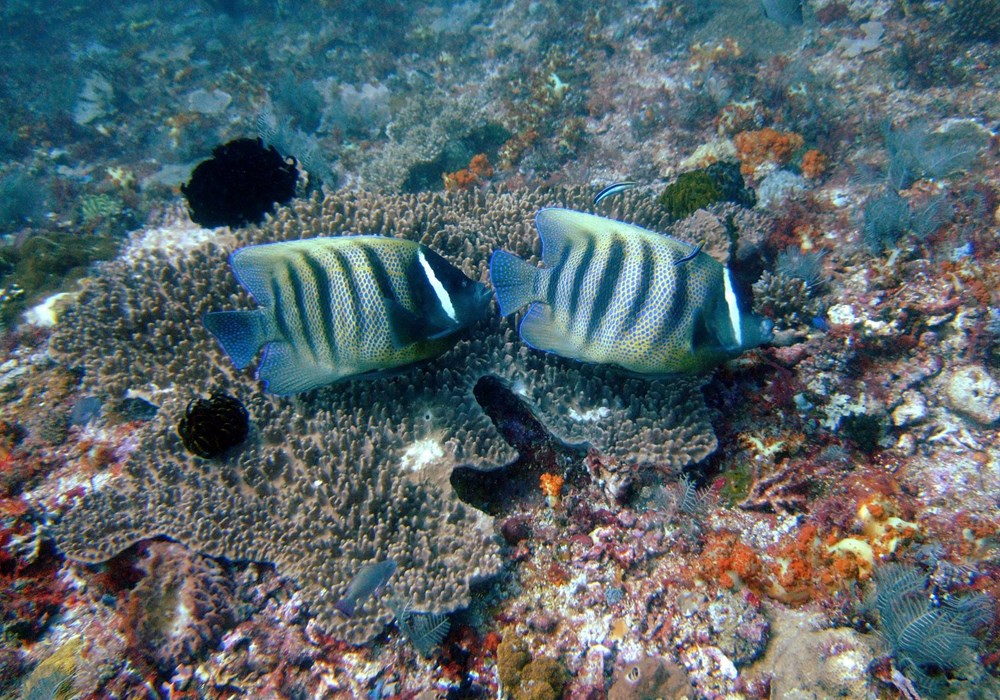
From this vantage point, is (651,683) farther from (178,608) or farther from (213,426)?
(213,426)

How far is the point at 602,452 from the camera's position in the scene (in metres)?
3.33

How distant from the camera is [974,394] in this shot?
3.65m

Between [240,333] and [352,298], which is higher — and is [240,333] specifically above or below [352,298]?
below

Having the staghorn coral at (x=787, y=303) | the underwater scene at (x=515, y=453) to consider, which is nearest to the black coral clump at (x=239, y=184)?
the underwater scene at (x=515, y=453)

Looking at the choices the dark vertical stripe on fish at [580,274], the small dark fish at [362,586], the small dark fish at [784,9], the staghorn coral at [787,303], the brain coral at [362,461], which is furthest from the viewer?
the small dark fish at [784,9]

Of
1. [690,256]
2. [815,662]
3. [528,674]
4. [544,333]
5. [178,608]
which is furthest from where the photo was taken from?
[178,608]

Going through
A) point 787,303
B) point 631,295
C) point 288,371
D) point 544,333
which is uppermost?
point 631,295

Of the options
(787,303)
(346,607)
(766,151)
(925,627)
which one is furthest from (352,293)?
(766,151)

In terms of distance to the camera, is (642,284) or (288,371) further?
(288,371)

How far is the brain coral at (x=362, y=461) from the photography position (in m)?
3.12

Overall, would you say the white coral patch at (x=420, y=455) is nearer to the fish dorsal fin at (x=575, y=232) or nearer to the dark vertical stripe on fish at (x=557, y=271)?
the dark vertical stripe on fish at (x=557, y=271)

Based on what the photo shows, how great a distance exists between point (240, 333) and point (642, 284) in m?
2.24

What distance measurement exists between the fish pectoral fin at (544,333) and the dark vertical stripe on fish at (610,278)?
26 centimetres

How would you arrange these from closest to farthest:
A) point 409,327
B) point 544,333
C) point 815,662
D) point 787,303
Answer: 1. point 815,662
2. point 409,327
3. point 544,333
4. point 787,303
